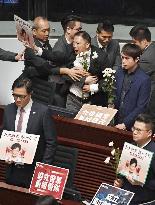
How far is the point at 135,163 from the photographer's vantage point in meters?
5.36

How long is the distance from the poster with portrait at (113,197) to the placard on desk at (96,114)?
1037mm

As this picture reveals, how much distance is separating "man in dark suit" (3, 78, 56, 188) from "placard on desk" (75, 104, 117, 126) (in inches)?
29.5

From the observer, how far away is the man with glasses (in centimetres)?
540

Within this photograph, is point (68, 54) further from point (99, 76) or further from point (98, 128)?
point (98, 128)

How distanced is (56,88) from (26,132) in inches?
52.0

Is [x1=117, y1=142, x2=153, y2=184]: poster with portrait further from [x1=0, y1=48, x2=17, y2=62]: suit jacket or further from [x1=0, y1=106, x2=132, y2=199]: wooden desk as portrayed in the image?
[x1=0, y1=48, x2=17, y2=62]: suit jacket

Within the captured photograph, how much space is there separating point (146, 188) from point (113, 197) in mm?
338

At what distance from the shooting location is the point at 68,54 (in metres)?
6.80

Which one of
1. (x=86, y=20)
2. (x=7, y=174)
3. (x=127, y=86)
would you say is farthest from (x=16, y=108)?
(x=86, y=20)

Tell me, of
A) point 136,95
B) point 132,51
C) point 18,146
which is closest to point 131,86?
point 136,95

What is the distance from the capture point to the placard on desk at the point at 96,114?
6222 mm

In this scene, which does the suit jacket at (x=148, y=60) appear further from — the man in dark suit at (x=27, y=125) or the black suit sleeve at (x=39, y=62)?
the man in dark suit at (x=27, y=125)

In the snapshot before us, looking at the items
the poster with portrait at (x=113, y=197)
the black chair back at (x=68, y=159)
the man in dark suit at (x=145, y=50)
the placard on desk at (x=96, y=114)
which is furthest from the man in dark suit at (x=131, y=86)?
the poster with portrait at (x=113, y=197)

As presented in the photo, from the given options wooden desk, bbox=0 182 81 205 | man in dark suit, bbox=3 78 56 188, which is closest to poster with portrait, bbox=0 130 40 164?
man in dark suit, bbox=3 78 56 188
